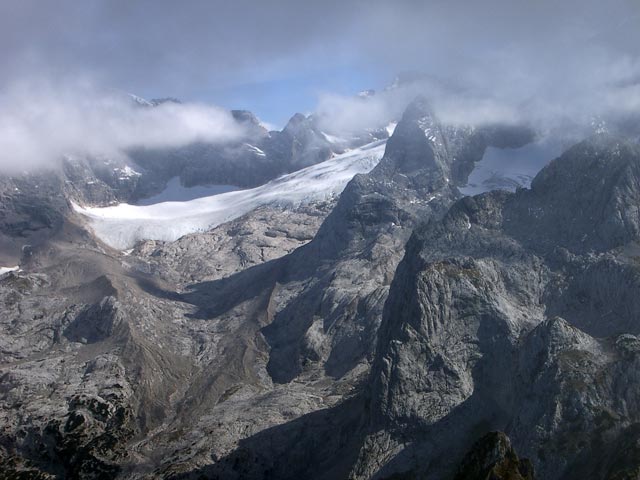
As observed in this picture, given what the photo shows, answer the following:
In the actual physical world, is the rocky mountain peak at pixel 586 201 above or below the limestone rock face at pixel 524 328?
above

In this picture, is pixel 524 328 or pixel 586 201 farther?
pixel 586 201

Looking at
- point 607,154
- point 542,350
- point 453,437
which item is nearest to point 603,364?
point 542,350

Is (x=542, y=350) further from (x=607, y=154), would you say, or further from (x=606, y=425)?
(x=607, y=154)

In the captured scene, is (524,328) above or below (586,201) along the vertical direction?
below

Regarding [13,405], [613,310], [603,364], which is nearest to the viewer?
[603,364]

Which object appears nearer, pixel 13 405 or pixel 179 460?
pixel 179 460

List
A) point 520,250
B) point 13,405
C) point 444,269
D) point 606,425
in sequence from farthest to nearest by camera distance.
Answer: point 13,405 → point 520,250 → point 444,269 → point 606,425

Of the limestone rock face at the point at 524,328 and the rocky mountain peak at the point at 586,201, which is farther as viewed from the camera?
the rocky mountain peak at the point at 586,201

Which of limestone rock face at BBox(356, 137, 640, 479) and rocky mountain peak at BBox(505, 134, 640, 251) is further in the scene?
rocky mountain peak at BBox(505, 134, 640, 251)

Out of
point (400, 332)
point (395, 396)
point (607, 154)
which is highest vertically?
point (607, 154)

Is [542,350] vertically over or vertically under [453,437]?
over

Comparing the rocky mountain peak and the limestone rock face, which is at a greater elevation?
the rocky mountain peak
